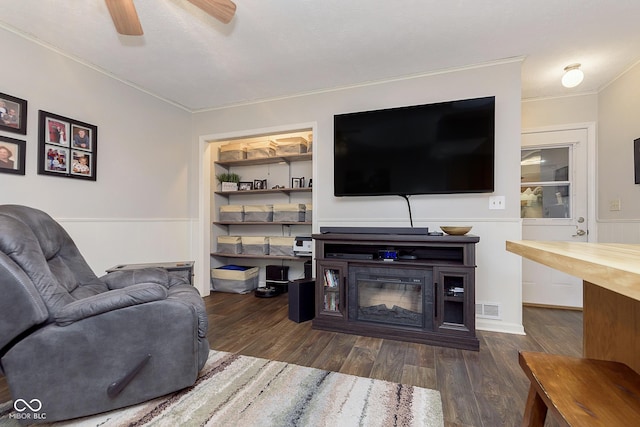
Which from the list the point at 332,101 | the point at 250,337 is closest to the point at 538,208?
the point at 332,101

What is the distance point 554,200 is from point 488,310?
1.63 meters

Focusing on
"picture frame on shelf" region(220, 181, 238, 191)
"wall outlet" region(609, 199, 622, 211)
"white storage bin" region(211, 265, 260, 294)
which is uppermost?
"picture frame on shelf" region(220, 181, 238, 191)

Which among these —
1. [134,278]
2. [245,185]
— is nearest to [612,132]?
[245,185]

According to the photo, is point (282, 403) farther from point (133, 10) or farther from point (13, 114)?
point (13, 114)

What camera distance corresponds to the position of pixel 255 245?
3.62 meters

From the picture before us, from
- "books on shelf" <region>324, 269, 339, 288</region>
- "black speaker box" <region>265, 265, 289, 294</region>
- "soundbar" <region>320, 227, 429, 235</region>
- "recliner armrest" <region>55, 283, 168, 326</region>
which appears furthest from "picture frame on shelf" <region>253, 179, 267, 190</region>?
"recliner armrest" <region>55, 283, 168, 326</region>

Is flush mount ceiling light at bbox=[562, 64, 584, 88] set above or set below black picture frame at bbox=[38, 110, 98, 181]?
above

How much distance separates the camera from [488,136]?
2340 mm

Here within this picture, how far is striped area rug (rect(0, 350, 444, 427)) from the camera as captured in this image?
1302mm

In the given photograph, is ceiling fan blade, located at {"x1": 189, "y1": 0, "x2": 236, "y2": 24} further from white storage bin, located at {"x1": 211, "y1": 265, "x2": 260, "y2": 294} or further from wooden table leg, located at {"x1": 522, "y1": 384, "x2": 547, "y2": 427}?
white storage bin, located at {"x1": 211, "y1": 265, "x2": 260, "y2": 294}

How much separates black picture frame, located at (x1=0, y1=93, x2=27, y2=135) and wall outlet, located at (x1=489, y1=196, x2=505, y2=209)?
3814 mm

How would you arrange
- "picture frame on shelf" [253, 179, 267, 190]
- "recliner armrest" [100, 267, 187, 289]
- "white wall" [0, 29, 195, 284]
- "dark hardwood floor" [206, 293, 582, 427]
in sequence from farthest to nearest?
"picture frame on shelf" [253, 179, 267, 190] < "white wall" [0, 29, 195, 284] < "recliner armrest" [100, 267, 187, 289] < "dark hardwood floor" [206, 293, 582, 427]

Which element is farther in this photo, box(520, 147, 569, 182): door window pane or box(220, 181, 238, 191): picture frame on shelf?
box(220, 181, 238, 191): picture frame on shelf

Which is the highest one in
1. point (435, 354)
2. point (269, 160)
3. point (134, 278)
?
point (269, 160)
